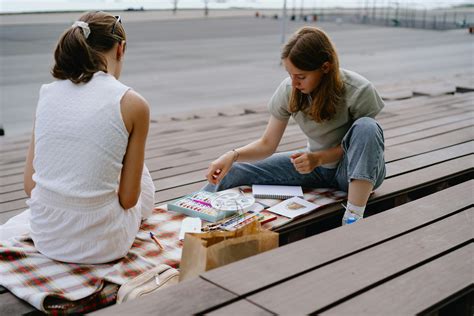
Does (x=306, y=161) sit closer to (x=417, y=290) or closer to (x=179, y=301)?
(x=417, y=290)

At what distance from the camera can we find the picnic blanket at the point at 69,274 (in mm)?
2105

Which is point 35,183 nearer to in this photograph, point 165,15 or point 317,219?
point 317,219

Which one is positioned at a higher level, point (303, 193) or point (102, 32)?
point (102, 32)

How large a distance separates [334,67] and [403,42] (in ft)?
53.9

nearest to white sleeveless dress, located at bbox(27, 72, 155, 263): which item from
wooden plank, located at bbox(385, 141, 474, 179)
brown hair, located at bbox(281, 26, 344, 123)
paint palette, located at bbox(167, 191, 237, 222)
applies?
paint palette, located at bbox(167, 191, 237, 222)

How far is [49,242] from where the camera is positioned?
2.34m

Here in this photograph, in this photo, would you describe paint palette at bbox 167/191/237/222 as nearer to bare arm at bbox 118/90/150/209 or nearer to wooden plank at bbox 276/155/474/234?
wooden plank at bbox 276/155/474/234

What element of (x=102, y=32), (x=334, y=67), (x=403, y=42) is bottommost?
(x=403, y=42)

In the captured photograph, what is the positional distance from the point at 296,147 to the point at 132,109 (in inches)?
91.7

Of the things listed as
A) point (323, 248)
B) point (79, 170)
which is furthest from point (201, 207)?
point (323, 248)

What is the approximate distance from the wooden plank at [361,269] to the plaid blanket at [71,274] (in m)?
0.68

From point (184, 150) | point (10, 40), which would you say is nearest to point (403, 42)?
point (10, 40)

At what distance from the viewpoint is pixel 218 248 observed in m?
2.04

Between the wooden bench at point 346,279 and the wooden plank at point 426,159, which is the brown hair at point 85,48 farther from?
the wooden plank at point 426,159
